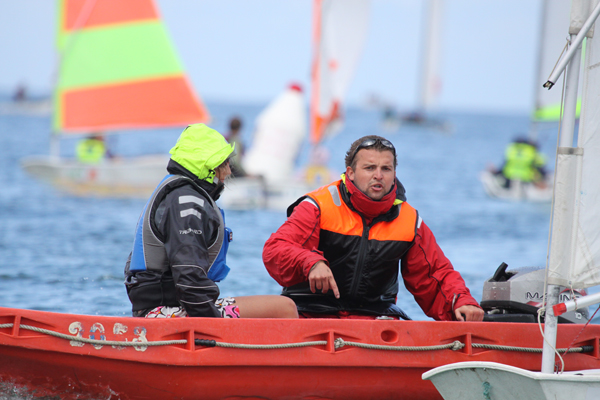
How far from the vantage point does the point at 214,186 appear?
3.23m

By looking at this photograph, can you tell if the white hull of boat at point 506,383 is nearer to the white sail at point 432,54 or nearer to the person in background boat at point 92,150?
the person in background boat at point 92,150

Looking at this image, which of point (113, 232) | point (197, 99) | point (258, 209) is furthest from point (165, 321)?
point (197, 99)

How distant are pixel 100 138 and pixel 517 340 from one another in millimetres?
11380

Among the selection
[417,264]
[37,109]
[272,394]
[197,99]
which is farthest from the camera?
[37,109]

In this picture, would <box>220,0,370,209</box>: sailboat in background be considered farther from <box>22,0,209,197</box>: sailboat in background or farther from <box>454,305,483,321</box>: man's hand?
<box>454,305,483,321</box>: man's hand

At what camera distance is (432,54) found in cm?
4775

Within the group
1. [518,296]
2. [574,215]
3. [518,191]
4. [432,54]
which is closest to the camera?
[574,215]

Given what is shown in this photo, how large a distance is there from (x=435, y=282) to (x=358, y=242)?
0.49 meters

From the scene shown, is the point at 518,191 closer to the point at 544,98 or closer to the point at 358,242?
the point at 544,98

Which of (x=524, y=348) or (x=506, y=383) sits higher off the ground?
(x=524, y=348)

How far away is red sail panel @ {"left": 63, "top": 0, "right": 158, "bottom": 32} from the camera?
42.9 ft

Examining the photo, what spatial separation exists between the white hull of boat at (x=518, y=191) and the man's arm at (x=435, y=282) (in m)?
11.1

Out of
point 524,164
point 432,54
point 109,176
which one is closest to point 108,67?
point 109,176

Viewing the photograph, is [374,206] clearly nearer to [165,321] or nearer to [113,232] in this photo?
[165,321]
